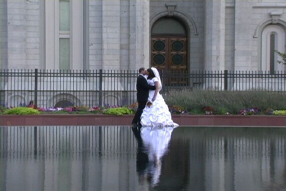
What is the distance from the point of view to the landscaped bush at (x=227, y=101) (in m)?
22.0

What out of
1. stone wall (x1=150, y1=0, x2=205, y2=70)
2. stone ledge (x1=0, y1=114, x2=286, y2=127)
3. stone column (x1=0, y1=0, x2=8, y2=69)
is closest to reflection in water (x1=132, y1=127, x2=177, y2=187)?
stone ledge (x1=0, y1=114, x2=286, y2=127)

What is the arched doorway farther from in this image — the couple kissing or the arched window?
the couple kissing

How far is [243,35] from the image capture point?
28.6 metres

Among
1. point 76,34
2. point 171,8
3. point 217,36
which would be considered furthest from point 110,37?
point 171,8

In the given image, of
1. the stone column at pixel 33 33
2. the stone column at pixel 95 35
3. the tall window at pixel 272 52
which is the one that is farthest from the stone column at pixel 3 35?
the tall window at pixel 272 52

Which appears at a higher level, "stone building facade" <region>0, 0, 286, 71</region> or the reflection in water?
"stone building facade" <region>0, 0, 286, 71</region>

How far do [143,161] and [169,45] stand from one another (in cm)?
2068

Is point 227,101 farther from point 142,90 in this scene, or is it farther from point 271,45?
point 271,45

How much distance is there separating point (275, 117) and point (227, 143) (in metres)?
7.04

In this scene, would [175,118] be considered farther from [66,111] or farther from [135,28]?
[135,28]

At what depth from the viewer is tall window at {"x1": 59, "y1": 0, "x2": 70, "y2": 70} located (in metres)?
27.6

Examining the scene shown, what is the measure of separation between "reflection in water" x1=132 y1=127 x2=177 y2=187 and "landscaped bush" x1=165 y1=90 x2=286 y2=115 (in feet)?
11.5

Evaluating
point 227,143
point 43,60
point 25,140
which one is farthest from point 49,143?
point 43,60

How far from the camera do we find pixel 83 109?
73.8ft
